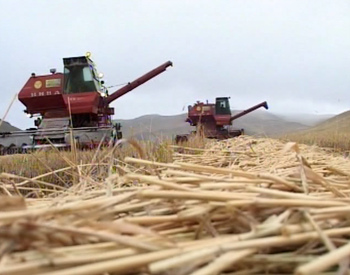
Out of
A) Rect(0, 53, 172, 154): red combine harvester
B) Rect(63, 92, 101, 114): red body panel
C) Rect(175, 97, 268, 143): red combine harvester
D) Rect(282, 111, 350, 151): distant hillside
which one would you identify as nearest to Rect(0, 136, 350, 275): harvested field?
Rect(282, 111, 350, 151): distant hillside

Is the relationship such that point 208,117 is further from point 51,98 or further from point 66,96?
point 51,98

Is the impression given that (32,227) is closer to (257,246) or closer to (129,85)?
(257,246)

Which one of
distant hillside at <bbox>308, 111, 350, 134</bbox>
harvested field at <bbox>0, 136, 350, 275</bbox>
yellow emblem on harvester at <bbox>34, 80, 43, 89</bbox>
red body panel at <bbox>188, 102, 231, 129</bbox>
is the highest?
yellow emblem on harvester at <bbox>34, 80, 43, 89</bbox>

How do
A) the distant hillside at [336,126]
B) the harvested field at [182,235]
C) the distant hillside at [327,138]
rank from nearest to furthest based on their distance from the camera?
the harvested field at [182,235], the distant hillside at [327,138], the distant hillside at [336,126]

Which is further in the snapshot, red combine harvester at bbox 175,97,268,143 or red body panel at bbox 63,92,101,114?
red combine harvester at bbox 175,97,268,143

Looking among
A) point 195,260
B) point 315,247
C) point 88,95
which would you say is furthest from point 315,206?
point 88,95

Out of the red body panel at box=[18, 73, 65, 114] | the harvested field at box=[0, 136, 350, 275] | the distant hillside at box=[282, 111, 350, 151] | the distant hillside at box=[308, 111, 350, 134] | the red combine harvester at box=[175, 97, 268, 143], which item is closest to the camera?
the harvested field at box=[0, 136, 350, 275]

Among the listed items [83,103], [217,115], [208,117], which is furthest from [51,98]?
[217,115]

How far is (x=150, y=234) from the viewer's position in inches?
14.8

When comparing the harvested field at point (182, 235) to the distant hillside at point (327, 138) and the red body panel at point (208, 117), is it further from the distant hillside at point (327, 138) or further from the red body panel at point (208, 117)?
the red body panel at point (208, 117)

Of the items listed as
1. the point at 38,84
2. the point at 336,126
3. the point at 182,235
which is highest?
the point at 38,84

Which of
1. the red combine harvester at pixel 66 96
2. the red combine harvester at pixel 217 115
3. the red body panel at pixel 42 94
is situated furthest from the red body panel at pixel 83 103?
the red combine harvester at pixel 217 115

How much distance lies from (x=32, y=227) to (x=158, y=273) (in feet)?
0.37

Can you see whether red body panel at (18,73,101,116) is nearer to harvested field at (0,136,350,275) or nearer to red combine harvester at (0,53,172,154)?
red combine harvester at (0,53,172,154)
